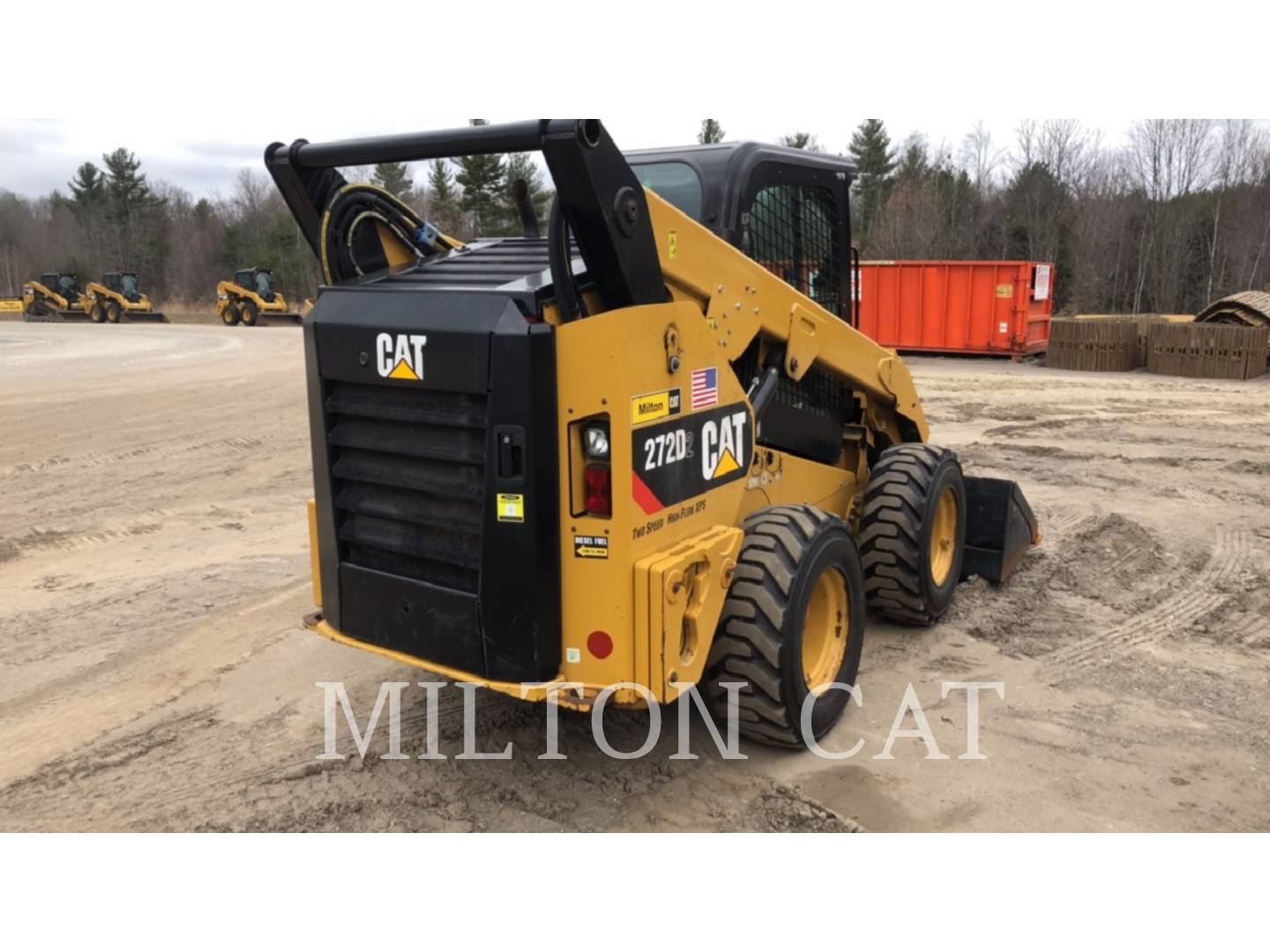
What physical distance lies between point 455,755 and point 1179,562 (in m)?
4.85

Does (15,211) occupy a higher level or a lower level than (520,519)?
higher

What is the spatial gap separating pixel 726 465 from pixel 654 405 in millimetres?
593

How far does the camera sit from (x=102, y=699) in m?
4.47

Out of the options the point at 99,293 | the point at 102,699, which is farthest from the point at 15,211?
the point at 102,699

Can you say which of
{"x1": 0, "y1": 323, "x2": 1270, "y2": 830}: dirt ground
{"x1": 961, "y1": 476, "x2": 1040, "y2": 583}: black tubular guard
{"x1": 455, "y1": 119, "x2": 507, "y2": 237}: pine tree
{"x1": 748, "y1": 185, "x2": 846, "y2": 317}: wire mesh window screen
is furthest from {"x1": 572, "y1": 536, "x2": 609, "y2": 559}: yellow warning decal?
{"x1": 455, "y1": 119, "x2": 507, "y2": 237}: pine tree

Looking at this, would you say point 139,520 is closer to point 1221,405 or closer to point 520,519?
point 520,519

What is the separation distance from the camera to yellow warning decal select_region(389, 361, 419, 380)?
3299mm

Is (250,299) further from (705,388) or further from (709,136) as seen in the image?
(705,388)

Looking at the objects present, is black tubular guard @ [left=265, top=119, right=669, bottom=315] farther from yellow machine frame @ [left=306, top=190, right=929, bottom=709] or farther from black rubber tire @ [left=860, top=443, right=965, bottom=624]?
black rubber tire @ [left=860, top=443, right=965, bottom=624]

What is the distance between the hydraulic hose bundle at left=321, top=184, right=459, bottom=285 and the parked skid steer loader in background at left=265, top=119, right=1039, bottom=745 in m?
0.01

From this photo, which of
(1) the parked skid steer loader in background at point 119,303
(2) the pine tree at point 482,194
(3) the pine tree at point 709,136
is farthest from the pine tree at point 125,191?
(3) the pine tree at point 709,136

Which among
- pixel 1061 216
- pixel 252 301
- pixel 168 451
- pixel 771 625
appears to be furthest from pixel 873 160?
pixel 771 625

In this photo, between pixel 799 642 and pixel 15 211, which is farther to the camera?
pixel 15 211

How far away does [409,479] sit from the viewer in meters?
3.45
